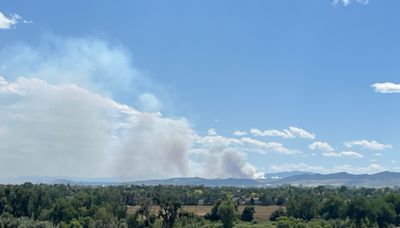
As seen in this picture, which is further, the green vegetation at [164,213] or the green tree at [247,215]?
the green tree at [247,215]

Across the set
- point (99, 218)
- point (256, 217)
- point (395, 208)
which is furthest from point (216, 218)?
point (395, 208)

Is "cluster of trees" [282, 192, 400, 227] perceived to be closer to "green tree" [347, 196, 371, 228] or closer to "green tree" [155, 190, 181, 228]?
"green tree" [347, 196, 371, 228]

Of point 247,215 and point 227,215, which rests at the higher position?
point 247,215

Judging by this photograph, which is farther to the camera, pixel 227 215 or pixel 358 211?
pixel 358 211

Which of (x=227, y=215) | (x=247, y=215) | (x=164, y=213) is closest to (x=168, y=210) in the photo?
(x=164, y=213)

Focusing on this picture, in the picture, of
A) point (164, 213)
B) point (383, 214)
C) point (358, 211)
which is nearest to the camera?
point (164, 213)

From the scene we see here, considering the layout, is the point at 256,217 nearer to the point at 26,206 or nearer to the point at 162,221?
the point at 162,221

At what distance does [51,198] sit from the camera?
132m

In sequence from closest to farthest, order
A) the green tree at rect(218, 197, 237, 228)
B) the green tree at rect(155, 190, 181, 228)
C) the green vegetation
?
the green vegetation
the green tree at rect(155, 190, 181, 228)
the green tree at rect(218, 197, 237, 228)

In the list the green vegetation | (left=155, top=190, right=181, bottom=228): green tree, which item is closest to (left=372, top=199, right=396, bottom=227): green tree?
the green vegetation

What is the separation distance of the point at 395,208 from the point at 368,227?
16.8 m

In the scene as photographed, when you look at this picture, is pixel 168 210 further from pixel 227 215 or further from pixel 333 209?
pixel 333 209

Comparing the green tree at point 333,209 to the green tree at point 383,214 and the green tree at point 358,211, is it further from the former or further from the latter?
the green tree at point 383,214

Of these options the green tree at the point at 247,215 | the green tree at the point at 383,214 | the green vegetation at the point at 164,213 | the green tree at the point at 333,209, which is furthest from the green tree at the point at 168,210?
the green tree at the point at 383,214
